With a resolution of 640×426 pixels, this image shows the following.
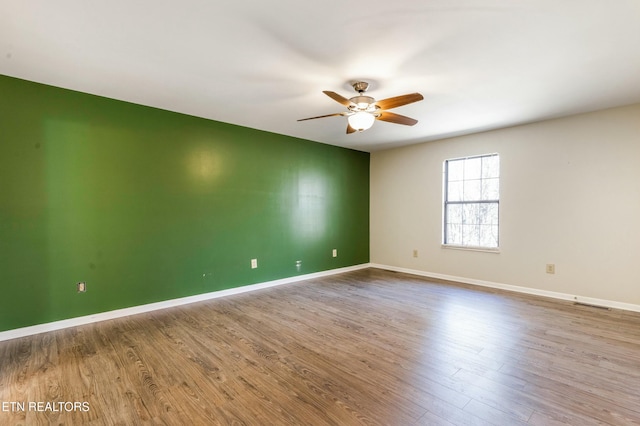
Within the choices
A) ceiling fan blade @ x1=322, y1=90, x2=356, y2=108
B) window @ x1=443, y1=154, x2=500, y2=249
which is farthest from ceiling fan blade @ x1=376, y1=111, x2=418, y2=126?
window @ x1=443, y1=154, x2=500, y2=249

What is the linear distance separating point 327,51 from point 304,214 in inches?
122

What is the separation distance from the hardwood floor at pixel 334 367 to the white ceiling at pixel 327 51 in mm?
2369

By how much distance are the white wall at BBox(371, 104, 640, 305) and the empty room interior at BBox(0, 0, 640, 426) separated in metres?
0.03

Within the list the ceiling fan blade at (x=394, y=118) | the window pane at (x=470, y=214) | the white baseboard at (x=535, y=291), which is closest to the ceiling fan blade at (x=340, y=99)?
the ceiling fan blade at (x=394, y=118)

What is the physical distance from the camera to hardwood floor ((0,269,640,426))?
175cm

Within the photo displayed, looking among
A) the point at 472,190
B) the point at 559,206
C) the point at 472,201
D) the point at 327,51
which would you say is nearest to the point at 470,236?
the point at 472,201

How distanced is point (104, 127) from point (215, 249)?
1.88 meters

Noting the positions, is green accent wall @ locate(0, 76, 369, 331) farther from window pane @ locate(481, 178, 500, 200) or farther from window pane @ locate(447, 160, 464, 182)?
window pane @ locate(481, 178, 500, 200)

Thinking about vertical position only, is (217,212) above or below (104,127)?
below

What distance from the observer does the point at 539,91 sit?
9.99 feet

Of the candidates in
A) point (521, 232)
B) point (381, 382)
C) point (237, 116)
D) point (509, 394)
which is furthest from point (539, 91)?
point (237, 116)

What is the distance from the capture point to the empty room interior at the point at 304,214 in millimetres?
1888

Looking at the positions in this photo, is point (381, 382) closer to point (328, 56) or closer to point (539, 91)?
point (328, 56)

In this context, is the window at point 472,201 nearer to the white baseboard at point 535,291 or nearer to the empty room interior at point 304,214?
the empty room interior at point 304,214
